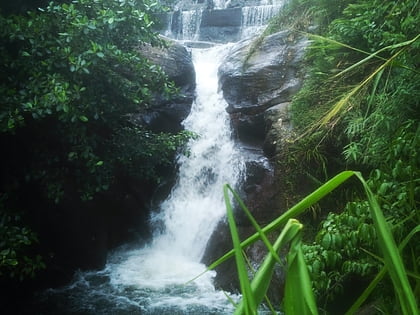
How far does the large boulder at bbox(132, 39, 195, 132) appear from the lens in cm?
696

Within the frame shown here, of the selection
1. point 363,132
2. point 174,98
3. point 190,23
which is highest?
point 190,23

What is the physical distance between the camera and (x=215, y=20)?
581 inches

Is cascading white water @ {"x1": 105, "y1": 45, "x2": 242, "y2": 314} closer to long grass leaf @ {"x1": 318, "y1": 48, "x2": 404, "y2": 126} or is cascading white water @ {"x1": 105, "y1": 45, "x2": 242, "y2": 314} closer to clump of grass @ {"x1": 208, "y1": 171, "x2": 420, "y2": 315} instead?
long grass leaf @ {"x1": 318, "y1": 48, "x2": 404, "y2": 126}

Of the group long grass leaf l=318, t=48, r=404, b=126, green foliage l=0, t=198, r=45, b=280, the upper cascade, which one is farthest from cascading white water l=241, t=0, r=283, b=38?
long grass leaf l=318, t=48, r=404, b=126

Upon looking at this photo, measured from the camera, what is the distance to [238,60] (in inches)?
277

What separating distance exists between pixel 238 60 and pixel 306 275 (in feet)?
22.7

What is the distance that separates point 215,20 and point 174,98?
8867 millimetres

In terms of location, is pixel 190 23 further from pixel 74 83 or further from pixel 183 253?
pixel 74 83

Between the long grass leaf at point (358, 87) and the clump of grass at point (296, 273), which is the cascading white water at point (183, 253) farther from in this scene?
the clump of grass at point (296, 273)

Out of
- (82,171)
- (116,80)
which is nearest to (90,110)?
(116,80)

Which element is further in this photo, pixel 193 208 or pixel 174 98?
pixel 174 98

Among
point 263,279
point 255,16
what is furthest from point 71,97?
point 255,16

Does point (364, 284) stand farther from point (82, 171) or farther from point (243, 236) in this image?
point (82, 171)

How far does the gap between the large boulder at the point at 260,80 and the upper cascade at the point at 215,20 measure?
7.04 metres
